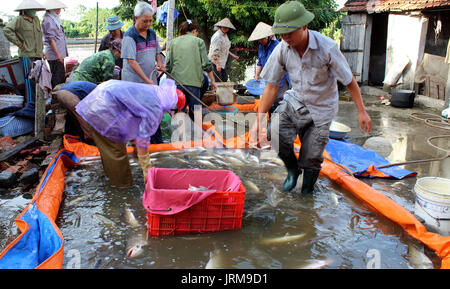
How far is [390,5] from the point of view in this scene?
37.0 ft

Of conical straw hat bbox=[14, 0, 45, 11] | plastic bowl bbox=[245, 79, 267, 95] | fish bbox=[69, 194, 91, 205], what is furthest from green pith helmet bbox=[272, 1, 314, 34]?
plastic bowl bbox=[245, 79, 267, 95]

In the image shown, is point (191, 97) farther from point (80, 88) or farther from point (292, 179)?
point (292, 179)

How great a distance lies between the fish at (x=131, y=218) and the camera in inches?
146

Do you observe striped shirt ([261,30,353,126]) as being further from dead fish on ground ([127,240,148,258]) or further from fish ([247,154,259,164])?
dead fish on ground ([127,240,148,258])

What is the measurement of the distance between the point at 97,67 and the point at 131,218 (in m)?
3.20

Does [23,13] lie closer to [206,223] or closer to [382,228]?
[206,223]

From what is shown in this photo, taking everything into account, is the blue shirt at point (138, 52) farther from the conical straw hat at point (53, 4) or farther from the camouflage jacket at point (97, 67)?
the conical straw hat at point (53, 4)

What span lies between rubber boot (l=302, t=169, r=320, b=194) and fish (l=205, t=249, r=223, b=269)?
163 cm

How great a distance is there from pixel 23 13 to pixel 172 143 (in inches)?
152

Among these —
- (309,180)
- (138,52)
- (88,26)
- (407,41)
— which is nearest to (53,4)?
(138,52)

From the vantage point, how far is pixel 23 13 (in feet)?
23.4

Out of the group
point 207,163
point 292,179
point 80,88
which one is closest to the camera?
point 292,179
